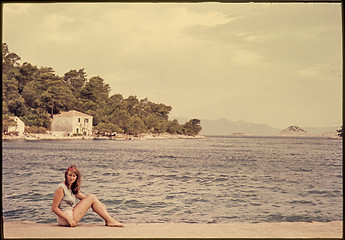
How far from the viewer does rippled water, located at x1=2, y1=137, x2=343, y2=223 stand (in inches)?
290

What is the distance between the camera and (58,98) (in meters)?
12.3

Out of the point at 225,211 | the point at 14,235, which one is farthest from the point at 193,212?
the point at 14,235

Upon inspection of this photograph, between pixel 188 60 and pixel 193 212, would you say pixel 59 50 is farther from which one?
pixel 193 212

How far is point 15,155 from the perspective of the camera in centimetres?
1989

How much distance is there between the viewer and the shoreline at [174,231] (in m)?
3.20

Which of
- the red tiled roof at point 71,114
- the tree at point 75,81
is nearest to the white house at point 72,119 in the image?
the red tiled roof at point 71,114

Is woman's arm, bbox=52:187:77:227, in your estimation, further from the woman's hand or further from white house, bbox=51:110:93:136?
white house, bbox=51:110:93:136

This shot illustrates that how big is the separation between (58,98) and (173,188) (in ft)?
15.3

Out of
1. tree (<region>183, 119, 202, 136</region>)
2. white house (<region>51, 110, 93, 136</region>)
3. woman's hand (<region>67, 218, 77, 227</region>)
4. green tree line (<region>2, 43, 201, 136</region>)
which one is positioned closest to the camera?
woman's hand (<region>67, 218, 77, 227</region>)

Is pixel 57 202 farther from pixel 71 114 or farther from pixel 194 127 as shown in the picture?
pixel 194 127

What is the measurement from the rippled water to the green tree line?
2.00 metres

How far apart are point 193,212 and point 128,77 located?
3.60m

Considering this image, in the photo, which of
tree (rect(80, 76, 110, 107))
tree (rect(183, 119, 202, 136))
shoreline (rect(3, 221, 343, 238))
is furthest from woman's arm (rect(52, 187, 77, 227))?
tree (rect(183, 119, 202, 136))

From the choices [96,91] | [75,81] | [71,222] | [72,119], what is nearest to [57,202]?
[71,222]
